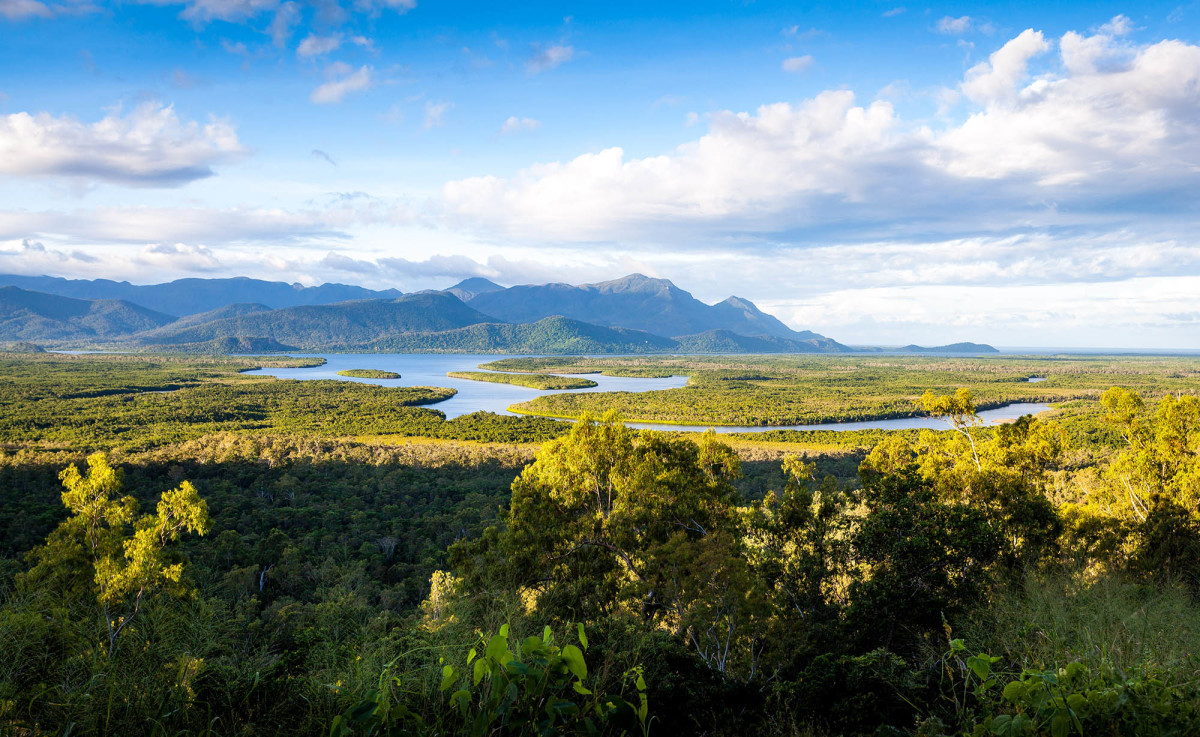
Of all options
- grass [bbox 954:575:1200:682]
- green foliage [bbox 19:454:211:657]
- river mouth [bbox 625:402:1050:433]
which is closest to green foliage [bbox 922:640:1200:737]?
grass [bbox 954:575:1200:682]

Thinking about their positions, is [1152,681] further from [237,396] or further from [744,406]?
[237,396]

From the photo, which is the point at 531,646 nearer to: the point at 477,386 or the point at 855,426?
the point at 855,426

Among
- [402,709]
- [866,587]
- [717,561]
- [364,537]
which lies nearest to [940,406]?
[866,587]

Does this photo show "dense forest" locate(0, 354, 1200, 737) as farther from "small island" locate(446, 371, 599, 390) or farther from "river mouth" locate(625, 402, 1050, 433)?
"small island" locate(446, 371, 599, 390)

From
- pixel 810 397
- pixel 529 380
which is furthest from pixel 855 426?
pixel 529 380

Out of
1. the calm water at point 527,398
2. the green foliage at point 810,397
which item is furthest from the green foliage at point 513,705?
the green foliage at point 810,397

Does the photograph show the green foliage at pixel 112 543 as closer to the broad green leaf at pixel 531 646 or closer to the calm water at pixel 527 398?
the broad green leaf at pixel 531 646
